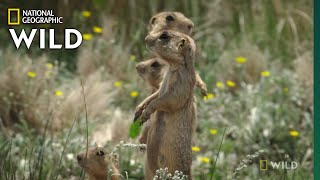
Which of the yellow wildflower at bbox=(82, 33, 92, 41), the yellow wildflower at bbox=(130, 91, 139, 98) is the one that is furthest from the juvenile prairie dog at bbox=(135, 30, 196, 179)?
the yellow wildflower at bbox=(82, 33, 92, 41)

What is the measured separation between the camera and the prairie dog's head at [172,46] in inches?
Result: 215

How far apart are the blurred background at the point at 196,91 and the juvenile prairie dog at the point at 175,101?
5.56 feet

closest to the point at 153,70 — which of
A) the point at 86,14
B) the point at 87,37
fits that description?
the point at 87,37

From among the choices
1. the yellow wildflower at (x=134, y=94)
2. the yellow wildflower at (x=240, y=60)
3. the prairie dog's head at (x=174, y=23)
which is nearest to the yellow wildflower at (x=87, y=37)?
the yellow wildflower at (x=134, y=94)

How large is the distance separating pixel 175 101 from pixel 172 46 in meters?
0.35

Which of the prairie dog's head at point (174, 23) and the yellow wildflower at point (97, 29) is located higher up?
the yellow wildflower at point (97, 29)

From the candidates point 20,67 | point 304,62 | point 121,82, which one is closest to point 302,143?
point 304,62

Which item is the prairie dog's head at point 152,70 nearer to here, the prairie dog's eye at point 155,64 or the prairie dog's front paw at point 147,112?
the prairie dog's eye at point 155,64

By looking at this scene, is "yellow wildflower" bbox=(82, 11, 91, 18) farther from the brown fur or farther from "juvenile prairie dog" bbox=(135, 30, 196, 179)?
"juvenile prairie dog" bbox=(135, 30, 196, 179)

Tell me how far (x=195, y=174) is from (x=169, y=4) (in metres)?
3.84

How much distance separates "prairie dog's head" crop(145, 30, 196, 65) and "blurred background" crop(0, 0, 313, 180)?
5.68 ft

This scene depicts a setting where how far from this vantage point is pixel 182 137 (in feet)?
18.1

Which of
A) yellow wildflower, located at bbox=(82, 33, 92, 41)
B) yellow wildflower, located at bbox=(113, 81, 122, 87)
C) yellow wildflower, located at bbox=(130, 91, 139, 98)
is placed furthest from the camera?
yellow wildflower, located at bbox=(82, 33, 92, 41)

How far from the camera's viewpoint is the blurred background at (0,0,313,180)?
26.8 feet
